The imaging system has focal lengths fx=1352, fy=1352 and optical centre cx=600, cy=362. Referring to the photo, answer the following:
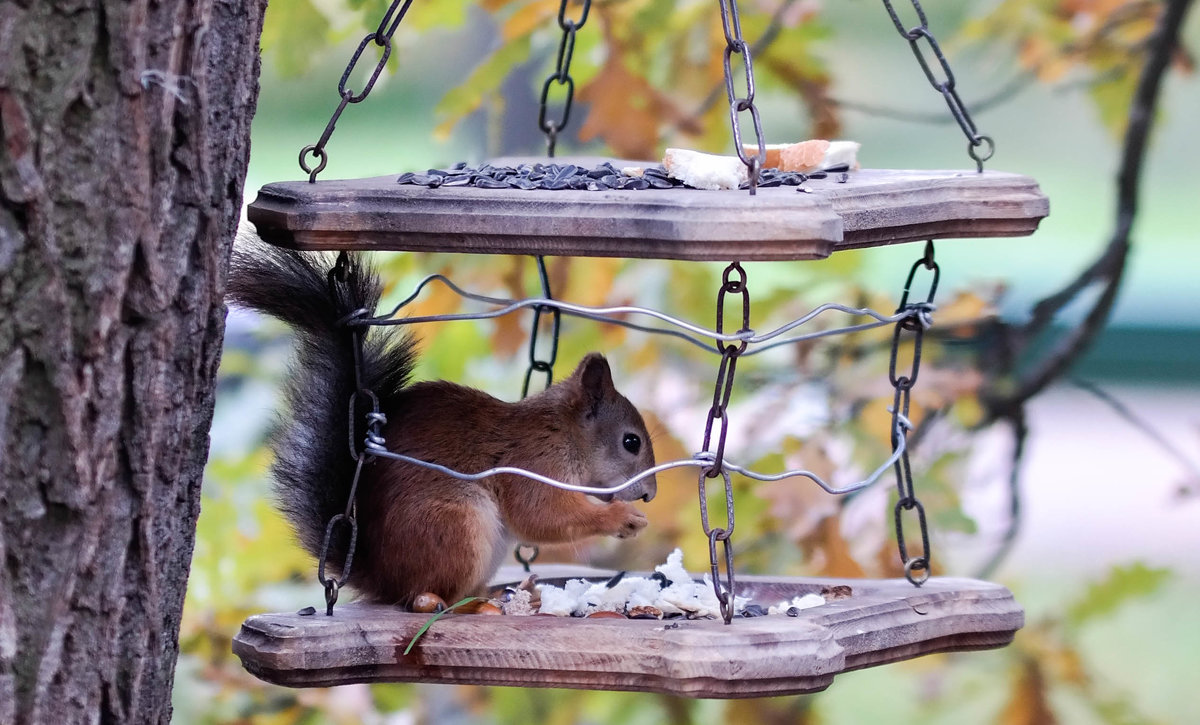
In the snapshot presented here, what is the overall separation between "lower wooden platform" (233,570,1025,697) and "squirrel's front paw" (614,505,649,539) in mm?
288

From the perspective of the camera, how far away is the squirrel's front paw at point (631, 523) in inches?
63.0

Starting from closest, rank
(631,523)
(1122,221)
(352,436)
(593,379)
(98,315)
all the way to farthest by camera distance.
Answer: (98,315), (352,436), (631,523), (593,379), (1122,221)

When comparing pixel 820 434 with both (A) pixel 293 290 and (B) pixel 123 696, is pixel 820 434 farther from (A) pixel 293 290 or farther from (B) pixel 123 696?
(B) pixel 123 696

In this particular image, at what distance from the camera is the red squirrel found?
1.39 metres

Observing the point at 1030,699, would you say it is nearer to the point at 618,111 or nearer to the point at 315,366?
the point at 618,111

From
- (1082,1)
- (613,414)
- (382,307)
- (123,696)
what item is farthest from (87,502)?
(1082,1)

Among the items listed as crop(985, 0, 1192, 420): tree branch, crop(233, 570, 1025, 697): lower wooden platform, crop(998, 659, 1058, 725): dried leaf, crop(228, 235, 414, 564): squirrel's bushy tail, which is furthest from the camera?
crop(998, 659, 1058, 725): dried leaf

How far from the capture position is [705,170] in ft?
4.22

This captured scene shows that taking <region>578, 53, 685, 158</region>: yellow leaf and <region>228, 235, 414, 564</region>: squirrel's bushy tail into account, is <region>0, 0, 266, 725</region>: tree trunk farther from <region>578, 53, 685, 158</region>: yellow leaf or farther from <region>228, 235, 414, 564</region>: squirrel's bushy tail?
<region>578, 53, 685, 158</region>: yellow leaf

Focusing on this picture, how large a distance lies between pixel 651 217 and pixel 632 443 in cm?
65

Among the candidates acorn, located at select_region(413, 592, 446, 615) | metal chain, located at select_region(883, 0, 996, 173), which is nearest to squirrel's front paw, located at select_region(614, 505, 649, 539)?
acorn, located at select_region(413, 592, 446, 615)

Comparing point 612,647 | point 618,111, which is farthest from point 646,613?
point 618,111

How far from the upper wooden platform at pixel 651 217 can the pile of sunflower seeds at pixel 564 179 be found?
0.09ft

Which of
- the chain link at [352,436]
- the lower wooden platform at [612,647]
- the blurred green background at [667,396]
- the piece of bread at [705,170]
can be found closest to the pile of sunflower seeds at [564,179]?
the piece of bread at [705,170]
